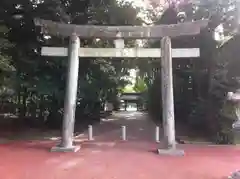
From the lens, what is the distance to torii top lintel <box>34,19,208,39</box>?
10.8 metres

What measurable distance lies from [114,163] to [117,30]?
4804mm

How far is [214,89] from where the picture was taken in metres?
14.4

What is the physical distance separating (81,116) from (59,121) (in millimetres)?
2588

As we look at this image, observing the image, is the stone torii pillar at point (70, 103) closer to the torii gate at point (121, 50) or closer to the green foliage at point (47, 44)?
the torii gate at point (121, 50)

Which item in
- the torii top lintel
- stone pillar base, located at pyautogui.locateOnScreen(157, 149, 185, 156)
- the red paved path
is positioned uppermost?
the torii top lintel

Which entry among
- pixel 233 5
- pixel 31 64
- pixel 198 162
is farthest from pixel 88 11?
pixel 198 162

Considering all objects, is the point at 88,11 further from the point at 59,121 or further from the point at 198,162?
the point at 198,162

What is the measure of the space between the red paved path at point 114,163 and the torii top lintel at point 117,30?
395 cm

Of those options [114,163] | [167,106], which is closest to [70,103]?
[114,163]

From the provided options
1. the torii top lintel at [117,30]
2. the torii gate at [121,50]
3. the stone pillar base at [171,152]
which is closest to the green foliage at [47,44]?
the torii top lintel at [117,30]

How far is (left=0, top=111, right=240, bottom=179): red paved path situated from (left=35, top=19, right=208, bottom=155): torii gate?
105 cm

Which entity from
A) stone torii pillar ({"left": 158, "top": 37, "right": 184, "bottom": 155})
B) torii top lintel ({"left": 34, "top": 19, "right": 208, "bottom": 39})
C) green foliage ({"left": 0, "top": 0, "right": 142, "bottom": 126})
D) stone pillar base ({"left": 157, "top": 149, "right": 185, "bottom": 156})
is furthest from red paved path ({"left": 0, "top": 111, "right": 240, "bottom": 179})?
green foliage ({"left": 0, "top": 0, "right": 142, "bottom": 126})

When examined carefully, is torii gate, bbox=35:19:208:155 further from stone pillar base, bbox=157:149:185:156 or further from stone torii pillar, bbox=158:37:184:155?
stone pillar base, bbox=157:149:185:156

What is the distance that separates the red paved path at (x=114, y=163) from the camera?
24.4 ft
